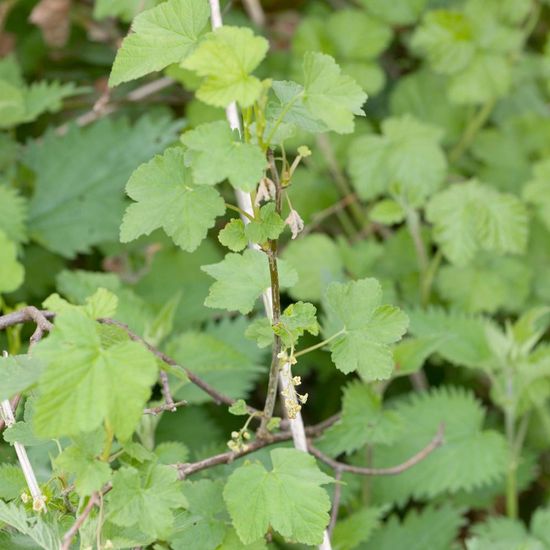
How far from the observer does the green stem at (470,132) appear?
1933 mm

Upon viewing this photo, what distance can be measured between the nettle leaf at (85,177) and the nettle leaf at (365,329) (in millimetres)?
810

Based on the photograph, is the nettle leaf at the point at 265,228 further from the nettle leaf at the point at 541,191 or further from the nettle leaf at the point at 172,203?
the nettle leaf at the point at 541,191

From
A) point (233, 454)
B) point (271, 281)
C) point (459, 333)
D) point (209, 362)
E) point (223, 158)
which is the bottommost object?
point (459, 333)

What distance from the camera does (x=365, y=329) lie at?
0.85m

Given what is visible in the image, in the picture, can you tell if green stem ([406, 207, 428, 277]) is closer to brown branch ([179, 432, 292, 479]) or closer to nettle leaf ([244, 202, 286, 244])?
brown branch ([179, 432, 292, 479])

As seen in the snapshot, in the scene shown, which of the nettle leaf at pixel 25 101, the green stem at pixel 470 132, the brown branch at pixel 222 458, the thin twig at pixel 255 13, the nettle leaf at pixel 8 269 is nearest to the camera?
the brown branch at pixel 222 458

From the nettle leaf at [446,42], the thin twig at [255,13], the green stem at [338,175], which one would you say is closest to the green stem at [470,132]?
the nettle leaf at [446,42]

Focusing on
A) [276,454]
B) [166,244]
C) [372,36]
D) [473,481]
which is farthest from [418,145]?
[276,454]

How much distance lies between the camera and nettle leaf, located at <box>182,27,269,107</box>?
0.70 metres

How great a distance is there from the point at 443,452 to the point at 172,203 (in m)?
0.77

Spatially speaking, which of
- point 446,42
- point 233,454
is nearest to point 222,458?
point 233,454

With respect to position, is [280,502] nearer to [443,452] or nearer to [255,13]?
[443,452]

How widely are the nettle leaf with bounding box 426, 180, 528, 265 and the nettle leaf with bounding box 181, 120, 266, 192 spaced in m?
0.93

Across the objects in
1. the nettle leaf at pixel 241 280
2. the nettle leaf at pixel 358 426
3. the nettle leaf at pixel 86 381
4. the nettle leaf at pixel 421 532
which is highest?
the nettle leaf at pixel 86 381
